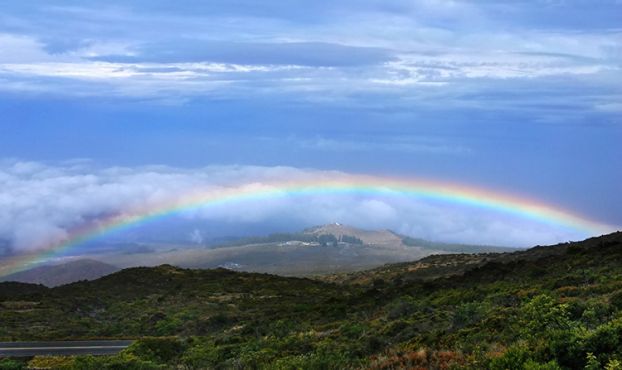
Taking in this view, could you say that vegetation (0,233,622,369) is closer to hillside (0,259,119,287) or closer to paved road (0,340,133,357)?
paved road (0,340,133,357)

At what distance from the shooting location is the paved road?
2661 cm

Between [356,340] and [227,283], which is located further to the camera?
[227,283]

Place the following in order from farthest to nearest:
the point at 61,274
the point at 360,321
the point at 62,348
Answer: the point at 61,274
the point at 62,348
the point at 360,321

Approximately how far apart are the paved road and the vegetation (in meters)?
1.97

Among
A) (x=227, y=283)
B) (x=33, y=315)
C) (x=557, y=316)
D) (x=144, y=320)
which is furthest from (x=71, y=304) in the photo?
(x=557, y=316)

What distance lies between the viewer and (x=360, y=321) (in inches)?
1101

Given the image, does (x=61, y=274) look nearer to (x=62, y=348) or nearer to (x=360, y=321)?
(x=62, y=348)

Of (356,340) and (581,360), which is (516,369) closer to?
(581,360)

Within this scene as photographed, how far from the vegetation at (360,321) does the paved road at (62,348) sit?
1.97 metres

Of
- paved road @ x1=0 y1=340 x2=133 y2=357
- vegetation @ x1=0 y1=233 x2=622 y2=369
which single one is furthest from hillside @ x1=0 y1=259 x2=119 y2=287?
paved road @ x1=0 y1=340 x2=133 y2=357

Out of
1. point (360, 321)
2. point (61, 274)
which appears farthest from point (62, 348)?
point (61, 274)

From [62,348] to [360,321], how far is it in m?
13.7

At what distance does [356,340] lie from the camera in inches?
837

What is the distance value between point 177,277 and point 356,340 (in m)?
51.8
